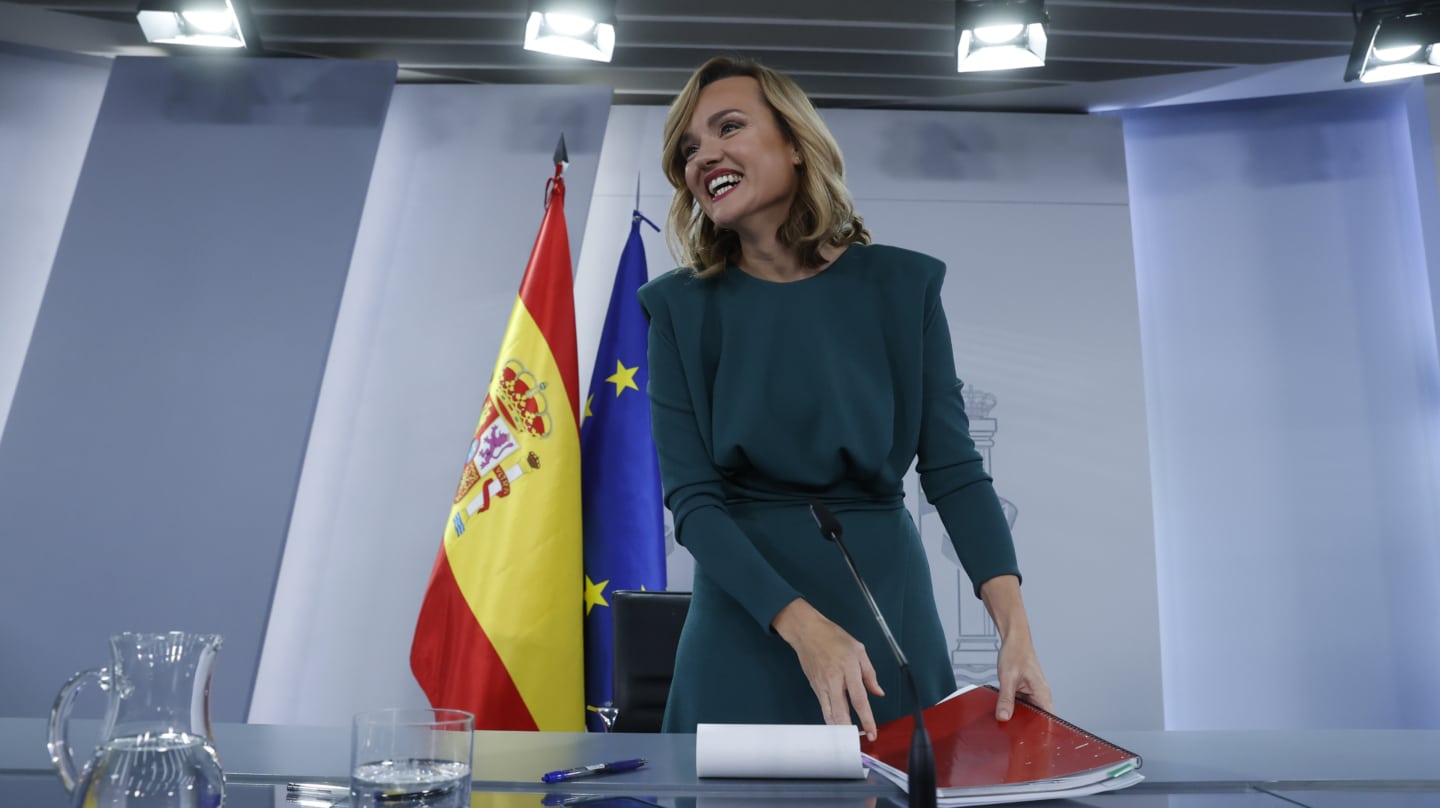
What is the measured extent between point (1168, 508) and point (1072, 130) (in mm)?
1521

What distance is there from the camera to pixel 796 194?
147 centimetres

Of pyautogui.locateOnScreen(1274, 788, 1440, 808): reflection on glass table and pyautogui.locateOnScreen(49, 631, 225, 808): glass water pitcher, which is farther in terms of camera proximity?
pyautogui.locateOnScreen(1274, 788, 1440, 808): reflection on glass table

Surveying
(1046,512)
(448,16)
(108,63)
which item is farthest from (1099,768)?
(108,63)

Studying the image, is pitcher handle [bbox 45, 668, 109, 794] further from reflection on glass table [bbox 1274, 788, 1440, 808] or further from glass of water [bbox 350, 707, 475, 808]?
reflection on glass table [bbox 1274, 788, 1440, 808]

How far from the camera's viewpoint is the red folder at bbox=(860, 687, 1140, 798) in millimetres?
904

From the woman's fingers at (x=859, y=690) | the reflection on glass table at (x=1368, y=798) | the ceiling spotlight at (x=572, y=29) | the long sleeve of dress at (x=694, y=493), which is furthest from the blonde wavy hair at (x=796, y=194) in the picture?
the ceiling spotlight at (x=572, y=29)

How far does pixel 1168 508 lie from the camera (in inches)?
159

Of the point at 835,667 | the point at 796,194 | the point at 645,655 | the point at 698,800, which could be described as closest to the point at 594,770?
the point at 698,800

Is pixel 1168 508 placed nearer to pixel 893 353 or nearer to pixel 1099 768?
pixel 893 353

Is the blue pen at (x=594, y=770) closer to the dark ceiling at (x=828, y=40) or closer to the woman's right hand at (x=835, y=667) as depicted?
the woman's right hand at (x=835, y=667)

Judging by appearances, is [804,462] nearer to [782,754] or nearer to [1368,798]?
[782,754]

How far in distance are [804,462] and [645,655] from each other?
0.97m

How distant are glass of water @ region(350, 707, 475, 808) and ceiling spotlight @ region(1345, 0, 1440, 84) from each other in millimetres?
3950

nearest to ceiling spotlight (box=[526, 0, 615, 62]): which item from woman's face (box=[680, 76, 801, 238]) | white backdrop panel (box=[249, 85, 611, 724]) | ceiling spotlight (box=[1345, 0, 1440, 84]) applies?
white backdrop panel (box=[249, 85, 611, 724])
